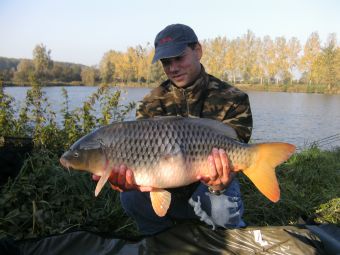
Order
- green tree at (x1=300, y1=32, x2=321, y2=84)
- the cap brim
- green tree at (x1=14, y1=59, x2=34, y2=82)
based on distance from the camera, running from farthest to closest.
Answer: green tree at (x1=300, y1=32, x2=321, y2=84)
green tree at (x1=14, y1=59, x2=34, y2=82)
the cap brim

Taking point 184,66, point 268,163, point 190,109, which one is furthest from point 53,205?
point 268,163

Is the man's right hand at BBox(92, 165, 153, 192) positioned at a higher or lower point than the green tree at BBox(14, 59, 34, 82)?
lower

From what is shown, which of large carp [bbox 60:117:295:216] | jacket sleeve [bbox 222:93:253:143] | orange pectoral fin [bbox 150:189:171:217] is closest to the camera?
large carp [bbox 60:117:295:216]

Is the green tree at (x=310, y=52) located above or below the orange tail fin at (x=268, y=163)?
above

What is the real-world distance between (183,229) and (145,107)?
2.29ft

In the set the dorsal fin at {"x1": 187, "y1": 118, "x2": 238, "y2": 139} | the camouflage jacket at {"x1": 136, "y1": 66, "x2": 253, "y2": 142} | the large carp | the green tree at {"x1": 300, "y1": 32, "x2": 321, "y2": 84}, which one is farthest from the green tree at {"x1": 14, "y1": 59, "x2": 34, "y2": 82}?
the green tree at {"x1": 300, "y1": 32, "x2": 321, "y2": 84}

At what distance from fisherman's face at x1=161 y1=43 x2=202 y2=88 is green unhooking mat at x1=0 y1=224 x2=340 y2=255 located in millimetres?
738

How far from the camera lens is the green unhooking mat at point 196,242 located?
1.63 m

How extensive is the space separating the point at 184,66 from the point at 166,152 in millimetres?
578

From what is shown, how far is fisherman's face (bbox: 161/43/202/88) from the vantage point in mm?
1779

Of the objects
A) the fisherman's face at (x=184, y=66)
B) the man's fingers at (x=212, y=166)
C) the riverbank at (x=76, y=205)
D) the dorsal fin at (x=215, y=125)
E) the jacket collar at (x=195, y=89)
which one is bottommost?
the riverbank at (x=76, y=205)

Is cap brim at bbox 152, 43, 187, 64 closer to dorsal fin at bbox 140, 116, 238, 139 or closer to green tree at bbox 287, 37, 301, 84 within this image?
dorsal fin at bbox 140, 116, 238, 139

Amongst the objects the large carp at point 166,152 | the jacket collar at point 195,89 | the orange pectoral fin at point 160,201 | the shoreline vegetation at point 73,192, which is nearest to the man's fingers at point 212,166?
the large carp at point 166,152

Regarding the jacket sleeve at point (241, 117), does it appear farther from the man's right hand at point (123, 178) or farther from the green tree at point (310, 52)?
the green tree at point (310, 52)
